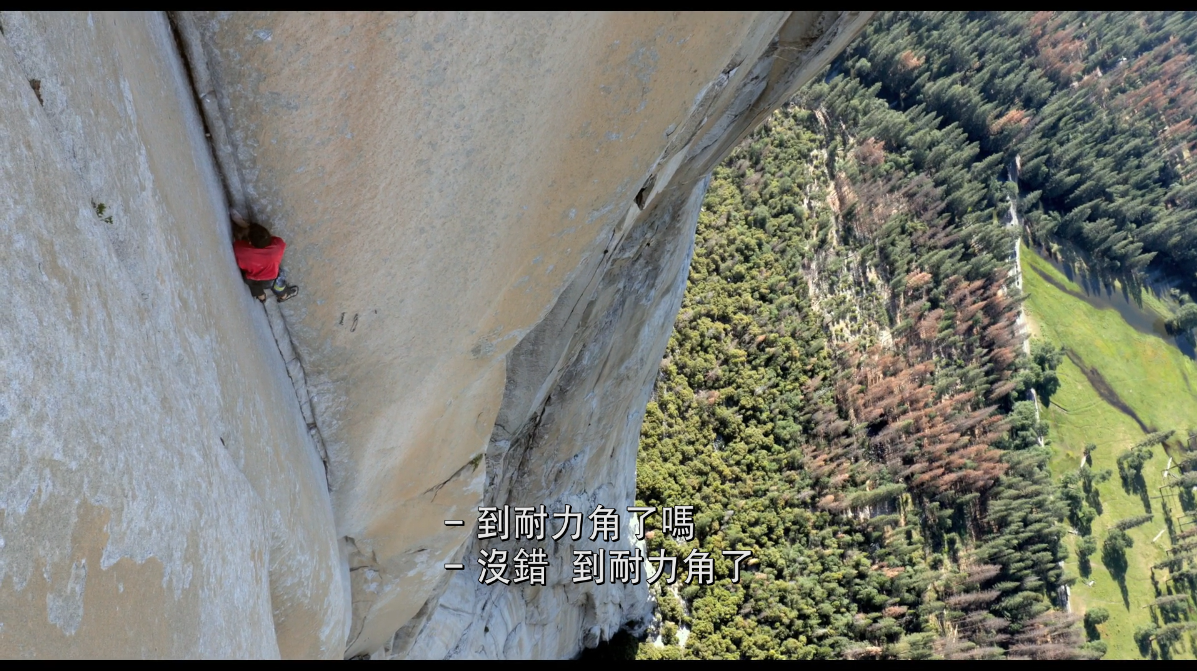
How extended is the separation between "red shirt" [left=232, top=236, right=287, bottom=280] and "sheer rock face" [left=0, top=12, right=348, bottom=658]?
0.08 metres

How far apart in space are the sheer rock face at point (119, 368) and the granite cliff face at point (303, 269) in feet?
0.05

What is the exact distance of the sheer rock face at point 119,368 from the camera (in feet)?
8.48

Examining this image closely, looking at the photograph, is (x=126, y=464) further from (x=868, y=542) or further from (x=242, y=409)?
(x=868, y=542)

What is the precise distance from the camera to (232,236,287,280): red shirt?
4.65m

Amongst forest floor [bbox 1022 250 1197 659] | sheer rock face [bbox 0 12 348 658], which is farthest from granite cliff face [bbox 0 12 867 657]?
forest floor [bbox 1022 250 1197 659]

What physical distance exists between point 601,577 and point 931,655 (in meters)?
15.1

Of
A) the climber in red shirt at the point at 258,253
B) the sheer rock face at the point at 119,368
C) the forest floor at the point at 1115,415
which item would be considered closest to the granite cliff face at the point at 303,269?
the sheer rock face at the point at 119,368

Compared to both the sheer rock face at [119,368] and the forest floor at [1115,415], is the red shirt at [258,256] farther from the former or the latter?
the forest floor at [1115,415]

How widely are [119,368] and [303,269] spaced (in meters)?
Result: 2.02

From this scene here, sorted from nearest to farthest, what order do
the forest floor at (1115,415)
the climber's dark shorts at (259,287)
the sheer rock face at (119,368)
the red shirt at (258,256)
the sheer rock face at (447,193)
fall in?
the sheer rock face at (119,368) → the sheer rock face at (447,193) → the red shirt at (258,256) → the climber's dark shorts at (259,287) → the forest floor at (1115,415)

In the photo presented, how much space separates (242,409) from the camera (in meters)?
4.57

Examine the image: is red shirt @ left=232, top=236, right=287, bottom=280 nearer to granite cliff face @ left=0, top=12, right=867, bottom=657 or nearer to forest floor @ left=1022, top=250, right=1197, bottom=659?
granite cliff face @ left=0, top=12, right=867, bottom=657

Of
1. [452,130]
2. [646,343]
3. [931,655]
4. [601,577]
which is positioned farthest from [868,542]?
[452,130]

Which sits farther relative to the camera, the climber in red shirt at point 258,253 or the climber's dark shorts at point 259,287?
the climber's dark shorts at point 259,287
